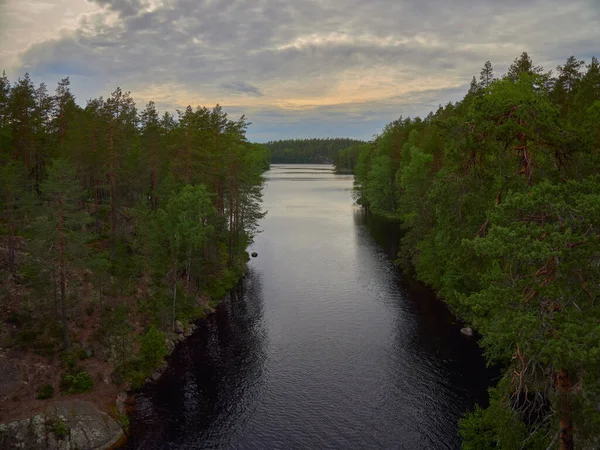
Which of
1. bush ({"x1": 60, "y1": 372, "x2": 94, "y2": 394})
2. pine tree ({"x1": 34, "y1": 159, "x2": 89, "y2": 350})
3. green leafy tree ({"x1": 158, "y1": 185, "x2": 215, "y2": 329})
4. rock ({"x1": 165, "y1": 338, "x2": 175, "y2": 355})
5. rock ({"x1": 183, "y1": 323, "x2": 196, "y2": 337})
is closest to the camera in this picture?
bush ({"x1": 60, "y1": 372, "x2": 94, "y2": 394})

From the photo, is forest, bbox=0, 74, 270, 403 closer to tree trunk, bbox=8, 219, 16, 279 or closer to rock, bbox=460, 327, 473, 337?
tree trunk, bbox=8, 219, 16, 279

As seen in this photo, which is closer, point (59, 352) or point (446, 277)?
point (59, 352)

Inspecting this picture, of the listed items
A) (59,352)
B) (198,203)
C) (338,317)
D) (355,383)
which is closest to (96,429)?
(59,352)

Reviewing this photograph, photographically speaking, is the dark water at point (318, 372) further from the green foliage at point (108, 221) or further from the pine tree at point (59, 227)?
the pine tree at point (59, 227)

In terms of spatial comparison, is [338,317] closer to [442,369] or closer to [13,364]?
[442,369]

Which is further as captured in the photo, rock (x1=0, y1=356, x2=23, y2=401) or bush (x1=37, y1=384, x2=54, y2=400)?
bush (x1=37, y1=384, x2=54, y2=400)

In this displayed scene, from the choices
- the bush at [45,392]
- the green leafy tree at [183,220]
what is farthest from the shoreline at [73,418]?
the green leafy tree at [183,220]

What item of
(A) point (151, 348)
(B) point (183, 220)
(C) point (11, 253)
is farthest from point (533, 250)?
(C) point (11, 253)

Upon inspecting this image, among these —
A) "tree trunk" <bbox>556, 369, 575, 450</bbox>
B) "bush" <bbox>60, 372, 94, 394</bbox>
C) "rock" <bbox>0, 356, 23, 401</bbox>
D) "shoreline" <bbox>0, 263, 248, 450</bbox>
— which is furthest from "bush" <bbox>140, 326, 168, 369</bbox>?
"tree trunk" <bbox>556, 369, 575, 450</bbox>
